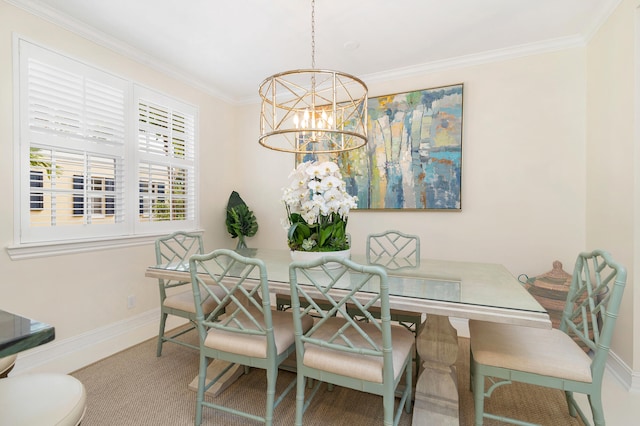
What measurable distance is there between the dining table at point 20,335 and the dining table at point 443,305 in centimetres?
104

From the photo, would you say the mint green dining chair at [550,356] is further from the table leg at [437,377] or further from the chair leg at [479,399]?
the table leg at [437,377]

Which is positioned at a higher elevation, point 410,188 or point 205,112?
point 205,112

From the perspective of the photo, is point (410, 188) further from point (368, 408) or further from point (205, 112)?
point (205, 112)

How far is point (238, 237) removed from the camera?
13.5 ft

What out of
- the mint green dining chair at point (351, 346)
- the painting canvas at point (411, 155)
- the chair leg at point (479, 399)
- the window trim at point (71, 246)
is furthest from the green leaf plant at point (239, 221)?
the chair leg at point (479, 399)

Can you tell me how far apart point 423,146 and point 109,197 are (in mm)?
2997

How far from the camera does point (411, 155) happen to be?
10.7 ft

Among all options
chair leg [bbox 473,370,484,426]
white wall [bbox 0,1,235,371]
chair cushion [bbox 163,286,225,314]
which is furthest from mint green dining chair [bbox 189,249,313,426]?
white wall [bbox 0,1,235,371]

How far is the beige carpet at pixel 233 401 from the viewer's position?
1.77 meters

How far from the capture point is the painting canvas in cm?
311

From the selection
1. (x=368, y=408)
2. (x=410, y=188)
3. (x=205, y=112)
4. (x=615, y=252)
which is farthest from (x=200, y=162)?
(x=615, y=252)

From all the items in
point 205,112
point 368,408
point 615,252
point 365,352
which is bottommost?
point 368,408

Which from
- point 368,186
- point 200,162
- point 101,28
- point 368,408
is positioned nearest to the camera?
point 368,408

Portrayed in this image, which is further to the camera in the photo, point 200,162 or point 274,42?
point 200,162
